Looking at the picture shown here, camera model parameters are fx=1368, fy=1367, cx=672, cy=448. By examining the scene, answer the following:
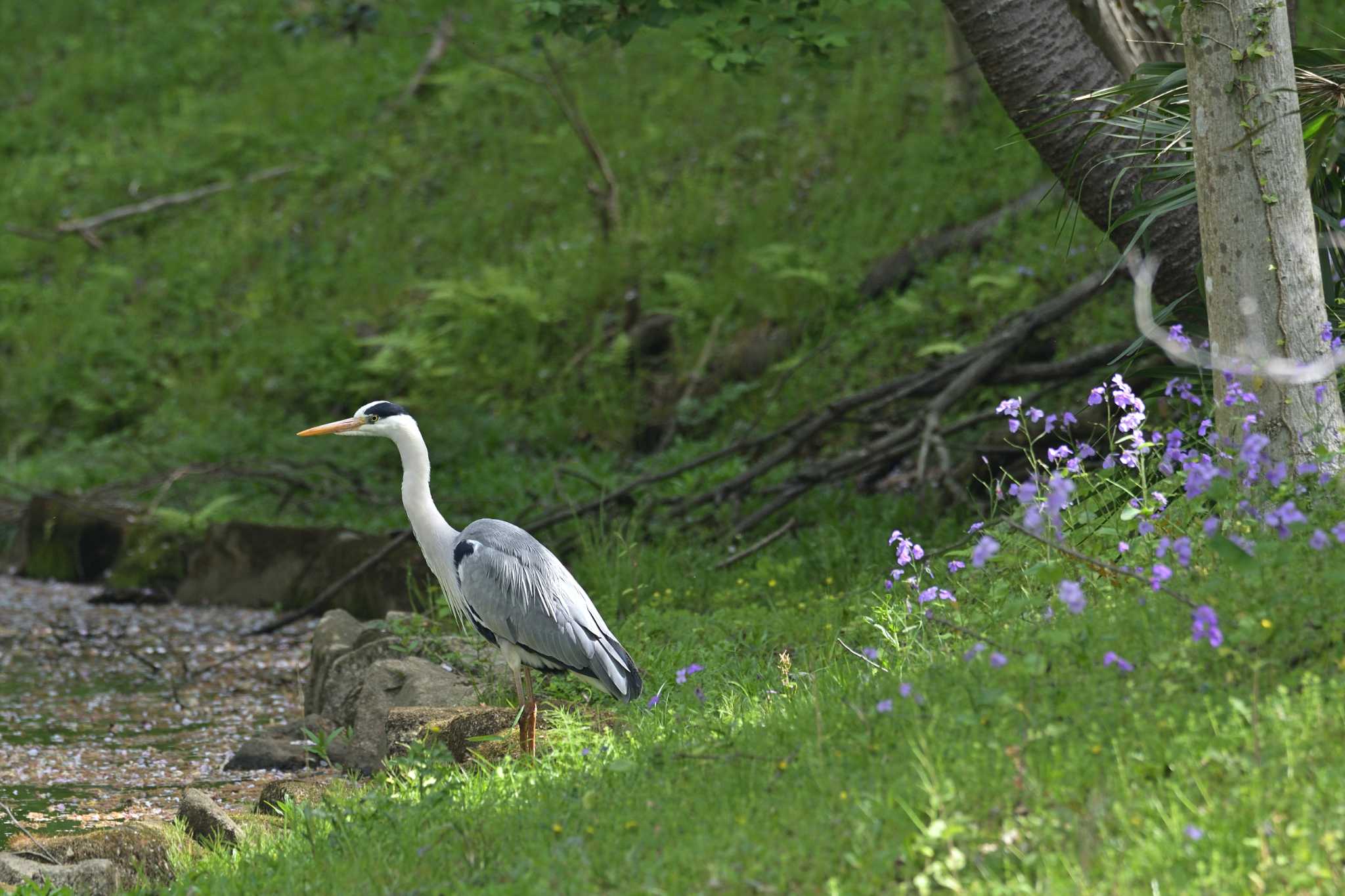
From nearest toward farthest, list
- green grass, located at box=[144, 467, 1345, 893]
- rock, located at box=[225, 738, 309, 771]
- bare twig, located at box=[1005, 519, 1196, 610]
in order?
green grass, located at box=[144, 467, 1345, 893]
bare twig, located at box=[1005, 519, 1196, 610]
rock, located at box=[225, 738, 309, 771]

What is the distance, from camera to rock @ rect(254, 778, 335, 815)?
4758 mm

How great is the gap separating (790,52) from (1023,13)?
8455mm

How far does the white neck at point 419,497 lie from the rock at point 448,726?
658 mm

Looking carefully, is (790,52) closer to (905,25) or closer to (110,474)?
(905,25)

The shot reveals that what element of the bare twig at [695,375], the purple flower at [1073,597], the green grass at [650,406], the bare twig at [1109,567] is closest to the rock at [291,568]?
the green grass at [650,406]

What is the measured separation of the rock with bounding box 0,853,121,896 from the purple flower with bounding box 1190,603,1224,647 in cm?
332

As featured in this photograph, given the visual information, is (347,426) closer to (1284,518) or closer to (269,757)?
(269,757)

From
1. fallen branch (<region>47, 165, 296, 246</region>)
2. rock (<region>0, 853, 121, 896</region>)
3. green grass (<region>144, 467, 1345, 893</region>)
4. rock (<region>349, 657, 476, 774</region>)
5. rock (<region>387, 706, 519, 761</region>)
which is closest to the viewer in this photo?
green grass (<region>144, 467, 1345, 893</region>)

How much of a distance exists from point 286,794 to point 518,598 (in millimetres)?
1056

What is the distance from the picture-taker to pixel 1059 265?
984 cm

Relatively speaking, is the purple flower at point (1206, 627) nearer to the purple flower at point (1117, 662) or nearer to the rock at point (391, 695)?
the purple flower at point (1117, 662)

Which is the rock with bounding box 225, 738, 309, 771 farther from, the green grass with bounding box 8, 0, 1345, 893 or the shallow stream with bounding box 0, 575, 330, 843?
the green grass with bounding box 8, 0, 1345, 893

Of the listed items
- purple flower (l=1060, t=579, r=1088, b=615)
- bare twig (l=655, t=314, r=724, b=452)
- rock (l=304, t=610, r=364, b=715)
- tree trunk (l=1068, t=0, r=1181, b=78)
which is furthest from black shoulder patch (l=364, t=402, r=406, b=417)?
bare twig (l=655, t=314, r=724, b=452)

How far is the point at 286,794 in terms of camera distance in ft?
15.7
